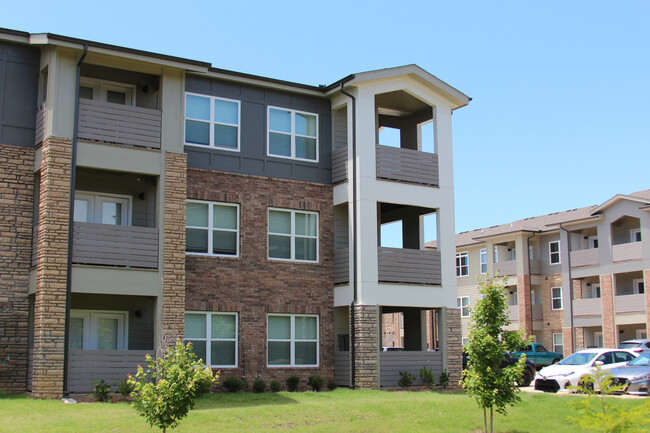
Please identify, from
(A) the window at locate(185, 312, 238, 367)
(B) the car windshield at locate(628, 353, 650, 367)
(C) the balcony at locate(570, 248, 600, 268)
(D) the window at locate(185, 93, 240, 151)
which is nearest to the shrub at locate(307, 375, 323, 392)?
(A) the window at locate(185, 312, 238, 367)

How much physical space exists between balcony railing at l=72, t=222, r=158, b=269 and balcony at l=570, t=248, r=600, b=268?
3029 centimetres

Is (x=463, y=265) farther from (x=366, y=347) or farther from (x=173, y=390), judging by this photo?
(x=173, y=390)

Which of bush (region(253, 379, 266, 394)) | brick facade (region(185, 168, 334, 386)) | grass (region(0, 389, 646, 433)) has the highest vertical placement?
brick facade (region(185, 168, 334, 386))

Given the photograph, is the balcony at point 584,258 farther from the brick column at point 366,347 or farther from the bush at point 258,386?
the bush at point 258,386

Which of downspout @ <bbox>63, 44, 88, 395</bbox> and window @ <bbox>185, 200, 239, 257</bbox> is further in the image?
window @ <bbox>185, 200, 239, 257</bbox>

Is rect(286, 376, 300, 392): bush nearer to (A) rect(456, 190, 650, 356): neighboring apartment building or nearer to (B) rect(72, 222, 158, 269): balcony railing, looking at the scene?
(B) rect(72, 222, 158, 269): balcony railing

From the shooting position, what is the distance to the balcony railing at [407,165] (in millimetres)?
25062

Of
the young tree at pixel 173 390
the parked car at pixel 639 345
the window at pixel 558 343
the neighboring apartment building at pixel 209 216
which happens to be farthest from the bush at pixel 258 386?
the window at pixel 558 343

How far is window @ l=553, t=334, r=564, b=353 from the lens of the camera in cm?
4701

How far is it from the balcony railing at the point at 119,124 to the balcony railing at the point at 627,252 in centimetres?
2905

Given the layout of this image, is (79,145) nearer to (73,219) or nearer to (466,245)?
(73,219)

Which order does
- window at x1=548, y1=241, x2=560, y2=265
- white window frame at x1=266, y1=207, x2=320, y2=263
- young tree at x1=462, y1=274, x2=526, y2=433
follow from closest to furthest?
young tree at x1=462, y1=274, x2=526, y2=433 → white window frame at x1=266, y1=207, x2=320, y2=263 → window at x1=548, y1=241, x2=560, y2=265

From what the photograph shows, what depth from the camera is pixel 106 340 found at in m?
21.9

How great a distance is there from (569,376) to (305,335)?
325 inches
